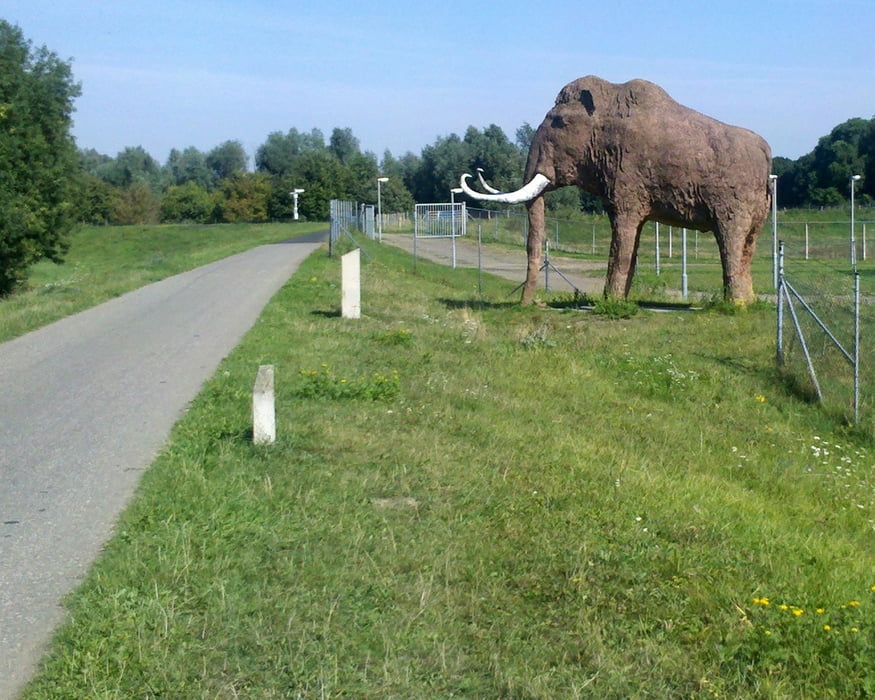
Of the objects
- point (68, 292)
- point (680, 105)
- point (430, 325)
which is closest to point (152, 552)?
point (430, 325)

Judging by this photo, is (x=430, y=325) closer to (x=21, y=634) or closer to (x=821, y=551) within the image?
(x=821, y=551)

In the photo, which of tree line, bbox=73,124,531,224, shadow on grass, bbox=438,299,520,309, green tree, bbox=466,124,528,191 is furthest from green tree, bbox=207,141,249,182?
shadow on grass, bbox=438,299,520,309

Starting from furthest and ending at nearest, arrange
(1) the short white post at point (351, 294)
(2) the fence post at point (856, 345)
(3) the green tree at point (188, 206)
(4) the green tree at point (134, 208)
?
(3) the green tree at point (188, 206) < (4) the green tree at point (134, 208) < (1) the short white post at point (351, 294) < (2) the fence post at point (856, 345)

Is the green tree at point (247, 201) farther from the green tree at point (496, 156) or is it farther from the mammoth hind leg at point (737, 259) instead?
the mammoth hind leg at point (737, 259)

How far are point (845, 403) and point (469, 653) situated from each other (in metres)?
8.95

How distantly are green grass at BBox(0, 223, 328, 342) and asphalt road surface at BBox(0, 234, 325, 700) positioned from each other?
37.1 inches

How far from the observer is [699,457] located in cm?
1044

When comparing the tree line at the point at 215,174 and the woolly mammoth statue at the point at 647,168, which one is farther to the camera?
the tree line at the point at 215,174

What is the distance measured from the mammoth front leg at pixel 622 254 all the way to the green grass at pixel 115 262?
9.74 m

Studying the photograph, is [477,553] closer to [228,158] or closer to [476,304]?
[476,304]

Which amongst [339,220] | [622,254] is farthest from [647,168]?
[339,220]

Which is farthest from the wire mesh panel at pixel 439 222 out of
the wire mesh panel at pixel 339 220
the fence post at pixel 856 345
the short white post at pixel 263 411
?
the short white post at pixel 263 411

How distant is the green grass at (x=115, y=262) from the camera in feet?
66.7

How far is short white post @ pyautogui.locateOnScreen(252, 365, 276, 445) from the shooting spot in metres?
8.62
